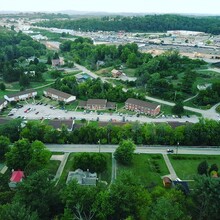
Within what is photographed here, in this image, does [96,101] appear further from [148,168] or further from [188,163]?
[188,163]

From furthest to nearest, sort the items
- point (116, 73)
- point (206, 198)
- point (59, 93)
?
point (116, 73) → point (59, 93) → point (206, 198)

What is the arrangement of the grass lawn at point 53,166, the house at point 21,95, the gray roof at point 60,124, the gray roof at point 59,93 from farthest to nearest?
the gray roof at point 59,93 → the house at point 21,95 → the gray roof at point 60,124 → the grass lawn at point 53,166

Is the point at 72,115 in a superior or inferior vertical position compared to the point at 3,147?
inferior

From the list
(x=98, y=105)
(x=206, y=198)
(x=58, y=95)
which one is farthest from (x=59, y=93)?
(x=206, y=198)

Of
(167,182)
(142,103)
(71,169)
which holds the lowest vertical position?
(142,103)

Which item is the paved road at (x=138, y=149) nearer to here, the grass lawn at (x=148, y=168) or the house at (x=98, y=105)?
the grass lawn at (x=148, y=168)

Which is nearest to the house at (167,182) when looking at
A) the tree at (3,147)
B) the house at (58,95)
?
the tree at (3,147)

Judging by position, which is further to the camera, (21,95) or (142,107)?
(21,95)
